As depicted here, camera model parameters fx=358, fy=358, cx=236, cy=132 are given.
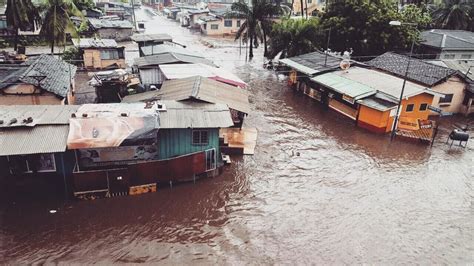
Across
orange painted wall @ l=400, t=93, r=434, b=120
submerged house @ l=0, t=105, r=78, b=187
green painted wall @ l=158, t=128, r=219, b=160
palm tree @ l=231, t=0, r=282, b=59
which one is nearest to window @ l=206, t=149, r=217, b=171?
green painted wall @ l=158, t=128, r=219, b=160

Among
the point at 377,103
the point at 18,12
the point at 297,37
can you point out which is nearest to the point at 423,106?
the point at 377,103

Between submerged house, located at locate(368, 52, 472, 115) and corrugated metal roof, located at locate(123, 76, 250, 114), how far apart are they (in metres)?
15.2

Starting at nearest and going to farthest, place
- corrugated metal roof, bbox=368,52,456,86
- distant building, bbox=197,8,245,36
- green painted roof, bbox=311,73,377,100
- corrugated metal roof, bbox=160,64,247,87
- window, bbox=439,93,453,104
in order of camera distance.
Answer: corrugated metal roof, bbox=160,64,247,87, green painted roof, bbox=311,73,377,100, corrugated metal roof, bbox=368,52,456,86, window, bbox=439,93,453,104, distant building, bbox=197,8,245,36

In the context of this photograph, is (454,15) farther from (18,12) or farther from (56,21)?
(18,12)

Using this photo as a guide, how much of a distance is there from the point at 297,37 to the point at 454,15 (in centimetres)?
2556

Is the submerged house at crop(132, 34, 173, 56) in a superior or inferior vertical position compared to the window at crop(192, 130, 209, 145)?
superior

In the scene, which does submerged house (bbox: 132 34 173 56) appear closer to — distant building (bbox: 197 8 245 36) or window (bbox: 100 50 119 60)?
window (bbox: 100 50 119 60)

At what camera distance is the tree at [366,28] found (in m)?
37.0

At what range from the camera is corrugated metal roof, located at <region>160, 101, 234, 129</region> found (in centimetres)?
1656

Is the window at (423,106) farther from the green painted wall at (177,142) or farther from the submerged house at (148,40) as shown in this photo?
the submerged house at (148,40)

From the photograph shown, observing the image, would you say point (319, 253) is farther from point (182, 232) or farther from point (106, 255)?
point (106, 255)

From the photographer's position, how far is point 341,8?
129ft

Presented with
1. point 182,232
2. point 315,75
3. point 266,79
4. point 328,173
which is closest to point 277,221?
point 182,232

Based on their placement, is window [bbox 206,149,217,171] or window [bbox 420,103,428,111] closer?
window [bbox 206,149,217,171]
